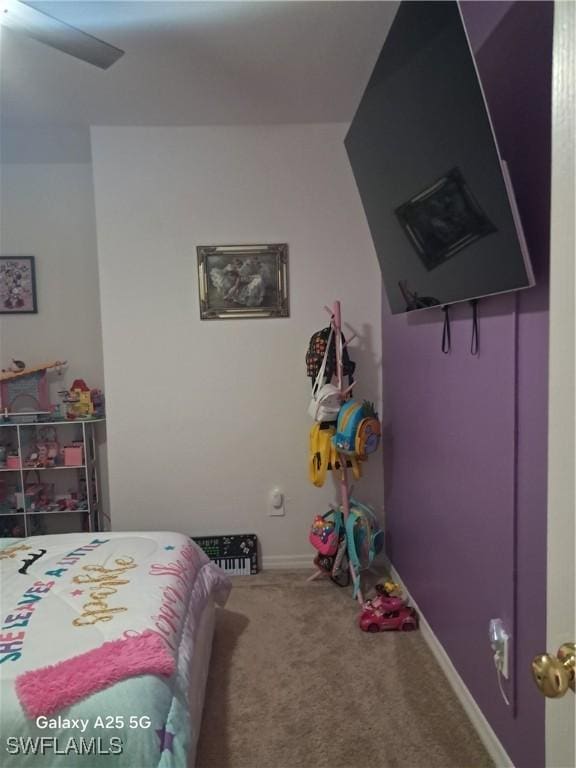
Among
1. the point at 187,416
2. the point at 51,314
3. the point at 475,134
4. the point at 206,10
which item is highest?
the point at 206,10

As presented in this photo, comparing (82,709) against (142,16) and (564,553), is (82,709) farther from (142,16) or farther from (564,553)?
(142,16)

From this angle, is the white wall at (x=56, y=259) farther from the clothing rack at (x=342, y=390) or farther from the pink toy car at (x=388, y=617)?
the pink toy car at (x=388, y=617)

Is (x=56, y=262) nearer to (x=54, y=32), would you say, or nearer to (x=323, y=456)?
(x=54, y=32)

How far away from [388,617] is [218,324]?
69.1 inches

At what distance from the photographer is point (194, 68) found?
2033mm

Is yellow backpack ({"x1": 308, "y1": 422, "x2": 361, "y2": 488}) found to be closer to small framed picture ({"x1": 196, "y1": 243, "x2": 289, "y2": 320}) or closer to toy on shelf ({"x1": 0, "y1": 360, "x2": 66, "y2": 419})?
small framed picture ({"x1": 196, "y1": 243, "x2": 289, "y2": 320})

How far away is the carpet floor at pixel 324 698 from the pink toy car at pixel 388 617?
0.04 m

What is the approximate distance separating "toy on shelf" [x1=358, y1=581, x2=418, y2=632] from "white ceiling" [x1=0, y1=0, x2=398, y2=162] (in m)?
2.45

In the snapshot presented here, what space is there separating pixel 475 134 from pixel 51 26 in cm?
131

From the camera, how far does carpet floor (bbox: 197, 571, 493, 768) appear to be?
1484mm

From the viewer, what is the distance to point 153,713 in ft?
3.71

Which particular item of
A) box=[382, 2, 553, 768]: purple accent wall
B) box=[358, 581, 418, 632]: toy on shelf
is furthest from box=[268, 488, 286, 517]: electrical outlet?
box=[382, 2, 553, 768]: purple accent wall

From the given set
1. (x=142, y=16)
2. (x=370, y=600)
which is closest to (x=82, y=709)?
(x=370, y=600)

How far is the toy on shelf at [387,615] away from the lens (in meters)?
2.11
